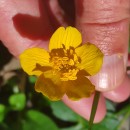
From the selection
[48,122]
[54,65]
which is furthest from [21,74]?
[54,65]

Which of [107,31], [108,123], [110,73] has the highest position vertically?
[107,31]

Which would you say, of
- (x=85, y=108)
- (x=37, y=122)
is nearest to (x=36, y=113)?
(x=37, y=122)

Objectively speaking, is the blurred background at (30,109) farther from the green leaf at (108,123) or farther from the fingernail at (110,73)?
the fingernail at (110,73)

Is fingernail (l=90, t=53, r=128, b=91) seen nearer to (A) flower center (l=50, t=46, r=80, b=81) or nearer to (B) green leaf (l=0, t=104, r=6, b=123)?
(A) flower center (l=50, t=46, r=80, b=81)

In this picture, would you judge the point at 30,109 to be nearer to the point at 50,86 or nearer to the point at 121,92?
the point at 121,92

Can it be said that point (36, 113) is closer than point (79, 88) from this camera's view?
No

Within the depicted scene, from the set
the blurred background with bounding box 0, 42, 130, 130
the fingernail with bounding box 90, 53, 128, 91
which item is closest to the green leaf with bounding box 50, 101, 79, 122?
the blurred background with bounding box 0, 42, 130, 130

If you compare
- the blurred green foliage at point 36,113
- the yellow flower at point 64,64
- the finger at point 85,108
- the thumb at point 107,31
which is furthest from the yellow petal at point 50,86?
the blurred green foliage at point 36,113
